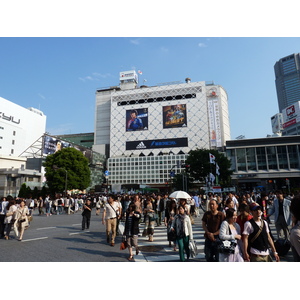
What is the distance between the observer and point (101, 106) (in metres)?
92.1

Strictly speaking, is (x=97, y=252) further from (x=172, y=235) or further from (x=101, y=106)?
(x=101, y=106)

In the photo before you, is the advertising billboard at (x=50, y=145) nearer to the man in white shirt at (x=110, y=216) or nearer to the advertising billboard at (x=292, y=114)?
the man in white shirt at (x=110, y=216)

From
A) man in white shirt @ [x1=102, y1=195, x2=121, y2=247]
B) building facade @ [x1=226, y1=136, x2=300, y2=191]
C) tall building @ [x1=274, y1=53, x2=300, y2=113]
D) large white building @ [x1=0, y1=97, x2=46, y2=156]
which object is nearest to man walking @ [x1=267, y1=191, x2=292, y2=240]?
man in white shirt @ [x1=102, y1=195, x2=121, y2=247]

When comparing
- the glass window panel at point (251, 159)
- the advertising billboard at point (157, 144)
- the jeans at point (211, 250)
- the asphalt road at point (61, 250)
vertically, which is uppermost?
the advertising billboard at point (157, 144)

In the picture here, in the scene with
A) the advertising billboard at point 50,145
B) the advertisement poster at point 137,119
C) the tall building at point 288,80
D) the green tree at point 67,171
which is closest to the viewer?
the green tree at point 67,171

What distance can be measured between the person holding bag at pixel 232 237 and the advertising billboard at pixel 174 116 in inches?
2974

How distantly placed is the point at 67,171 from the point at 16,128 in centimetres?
4372

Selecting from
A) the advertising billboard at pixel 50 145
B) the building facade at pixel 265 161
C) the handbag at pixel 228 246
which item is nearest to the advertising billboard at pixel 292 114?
the building facade at pixel 265 161

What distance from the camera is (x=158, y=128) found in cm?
8038

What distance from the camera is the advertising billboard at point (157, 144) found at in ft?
255

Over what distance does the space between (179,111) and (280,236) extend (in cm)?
7423

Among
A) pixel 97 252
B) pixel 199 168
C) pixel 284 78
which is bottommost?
pixel 97 252

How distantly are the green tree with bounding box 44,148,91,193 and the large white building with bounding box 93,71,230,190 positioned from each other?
3599 cm

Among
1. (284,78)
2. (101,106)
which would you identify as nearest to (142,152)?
(101,106)
